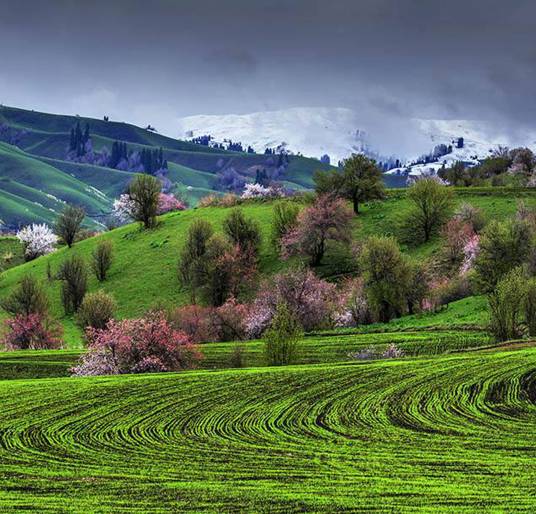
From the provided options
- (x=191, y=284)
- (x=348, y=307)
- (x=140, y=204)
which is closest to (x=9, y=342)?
(x=191, y=284)

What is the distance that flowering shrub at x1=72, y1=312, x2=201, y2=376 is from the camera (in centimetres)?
5181

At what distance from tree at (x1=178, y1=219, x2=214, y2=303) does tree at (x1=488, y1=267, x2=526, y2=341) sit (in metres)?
46.7

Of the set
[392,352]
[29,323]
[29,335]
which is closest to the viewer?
[392,352]

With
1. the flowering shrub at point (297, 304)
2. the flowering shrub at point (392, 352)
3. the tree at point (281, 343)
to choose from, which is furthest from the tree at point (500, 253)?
the tree at point (281, 343)

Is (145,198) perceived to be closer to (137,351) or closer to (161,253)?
(161,253)

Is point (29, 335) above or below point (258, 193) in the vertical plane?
below

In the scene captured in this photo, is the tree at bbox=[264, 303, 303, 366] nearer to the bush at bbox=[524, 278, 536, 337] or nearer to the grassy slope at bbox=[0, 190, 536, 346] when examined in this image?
the bush at bbox=[524, 278, 536, 337]

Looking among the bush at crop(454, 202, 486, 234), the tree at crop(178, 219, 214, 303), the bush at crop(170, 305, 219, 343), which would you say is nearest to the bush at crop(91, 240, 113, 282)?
the tree at crop(178, 219, 214, 303)

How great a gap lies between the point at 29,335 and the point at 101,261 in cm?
3096

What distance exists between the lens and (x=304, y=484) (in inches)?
779

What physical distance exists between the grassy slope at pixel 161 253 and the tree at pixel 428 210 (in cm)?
269

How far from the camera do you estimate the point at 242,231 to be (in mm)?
100688

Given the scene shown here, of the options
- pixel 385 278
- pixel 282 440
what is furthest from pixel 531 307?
pixel 282 440

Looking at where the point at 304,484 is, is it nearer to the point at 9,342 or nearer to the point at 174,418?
the point at 174,418
